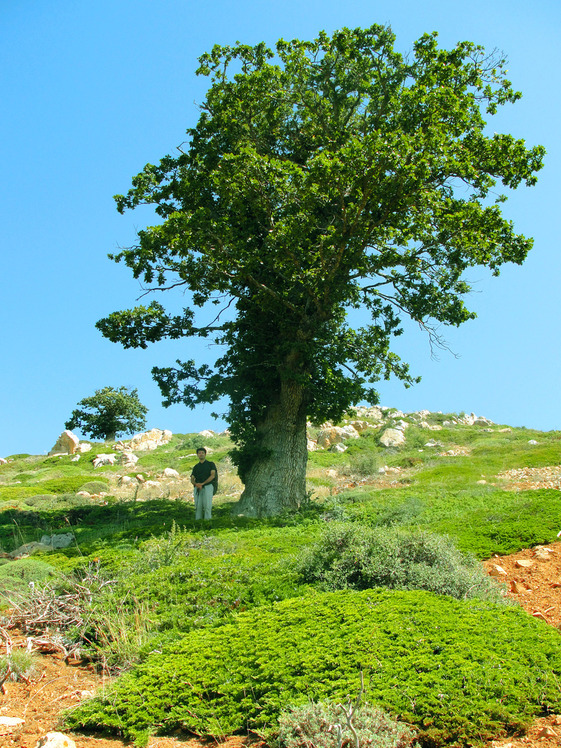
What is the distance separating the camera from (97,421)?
4403 centimetres

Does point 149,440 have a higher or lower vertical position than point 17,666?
higher

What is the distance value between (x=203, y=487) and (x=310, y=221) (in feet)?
22.5

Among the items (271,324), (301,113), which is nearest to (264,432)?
(271,324)

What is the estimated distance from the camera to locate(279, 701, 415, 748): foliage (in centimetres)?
397

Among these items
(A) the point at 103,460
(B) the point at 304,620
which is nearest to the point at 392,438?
(A) the point at 103,460

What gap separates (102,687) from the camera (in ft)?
18.0

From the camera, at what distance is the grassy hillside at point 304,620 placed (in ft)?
15.3

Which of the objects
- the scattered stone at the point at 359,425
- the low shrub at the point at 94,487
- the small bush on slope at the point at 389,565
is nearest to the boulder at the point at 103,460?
the low shrub at the point at 94,487

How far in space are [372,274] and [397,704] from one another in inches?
519

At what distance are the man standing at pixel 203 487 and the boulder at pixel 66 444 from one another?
27.0 m

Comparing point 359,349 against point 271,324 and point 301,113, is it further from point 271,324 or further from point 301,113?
point 301,113

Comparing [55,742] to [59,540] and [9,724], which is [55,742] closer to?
[9,724]

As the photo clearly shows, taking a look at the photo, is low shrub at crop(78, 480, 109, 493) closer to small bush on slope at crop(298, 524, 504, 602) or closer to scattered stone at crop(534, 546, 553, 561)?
small bush on slope at crop(298, 524, 504, 602)

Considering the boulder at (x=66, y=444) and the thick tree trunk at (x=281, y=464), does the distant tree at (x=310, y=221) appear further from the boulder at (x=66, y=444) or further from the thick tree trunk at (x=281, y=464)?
the boulder at (x=66, y=444)
